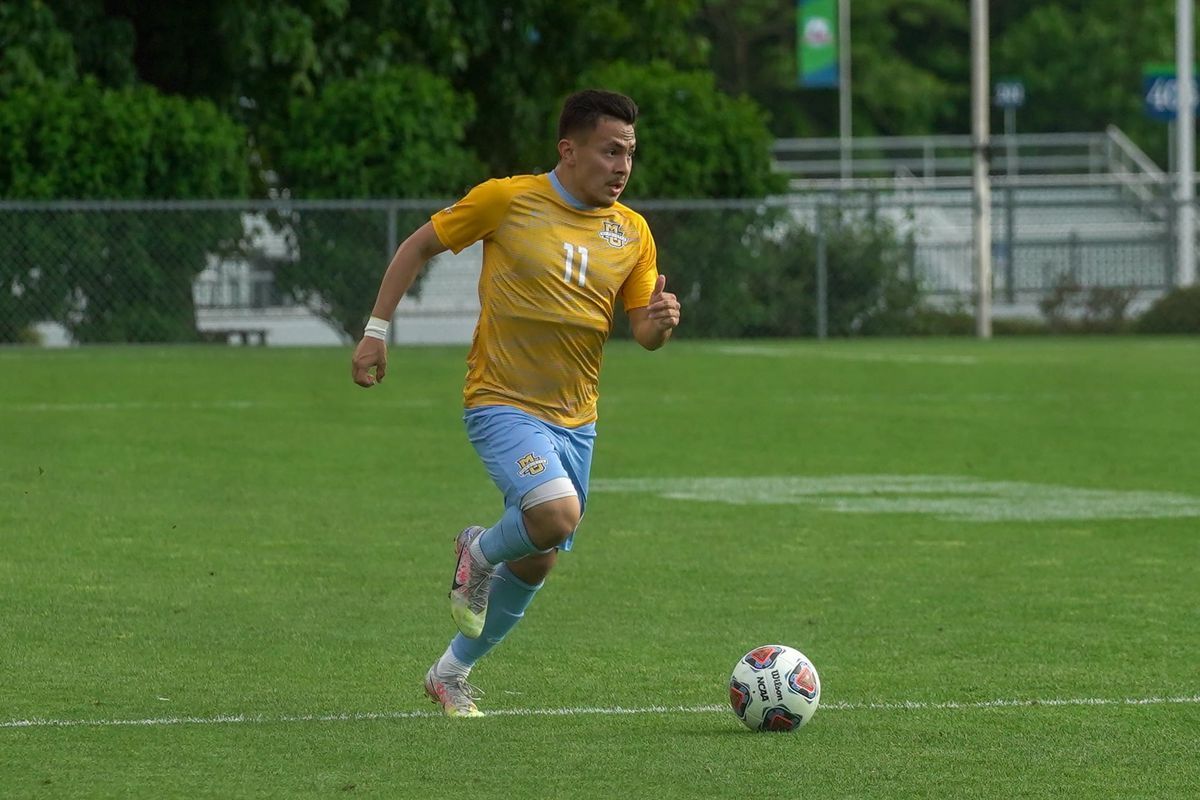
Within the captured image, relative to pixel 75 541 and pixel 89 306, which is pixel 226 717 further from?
pixel 89 306

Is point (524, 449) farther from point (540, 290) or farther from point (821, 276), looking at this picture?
point (821, 276)

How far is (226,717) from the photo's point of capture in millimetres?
6797

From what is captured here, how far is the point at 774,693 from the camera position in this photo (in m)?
6.62

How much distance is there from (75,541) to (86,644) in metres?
2.97

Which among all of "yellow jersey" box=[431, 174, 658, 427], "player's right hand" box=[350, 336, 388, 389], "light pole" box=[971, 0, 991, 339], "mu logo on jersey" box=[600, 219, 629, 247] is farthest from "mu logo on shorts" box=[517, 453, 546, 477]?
"light pole" box=[971, 0, 991, 339]

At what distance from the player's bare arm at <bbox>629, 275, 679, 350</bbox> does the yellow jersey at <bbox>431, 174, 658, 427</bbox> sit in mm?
126

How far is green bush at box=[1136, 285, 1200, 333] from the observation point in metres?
32.7

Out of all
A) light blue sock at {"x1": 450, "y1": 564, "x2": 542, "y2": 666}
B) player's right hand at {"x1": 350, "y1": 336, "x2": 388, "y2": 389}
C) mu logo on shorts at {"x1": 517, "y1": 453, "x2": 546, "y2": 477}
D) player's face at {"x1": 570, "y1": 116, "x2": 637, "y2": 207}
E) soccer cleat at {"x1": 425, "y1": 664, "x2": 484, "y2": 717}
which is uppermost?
player's face at {"x1": 570, "y1": 116, "x2": 637, "y2": 207}

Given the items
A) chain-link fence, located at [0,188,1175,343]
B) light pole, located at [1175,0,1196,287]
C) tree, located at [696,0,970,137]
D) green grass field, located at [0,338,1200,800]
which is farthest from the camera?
tree, located at [696,0,970,137]

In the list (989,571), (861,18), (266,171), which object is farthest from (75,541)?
(861,18)

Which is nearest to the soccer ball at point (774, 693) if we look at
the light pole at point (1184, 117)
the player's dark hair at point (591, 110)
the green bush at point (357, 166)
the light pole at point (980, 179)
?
the player's dark hair at point (591, 110)

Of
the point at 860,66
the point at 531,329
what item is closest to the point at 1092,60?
the point at 860,66

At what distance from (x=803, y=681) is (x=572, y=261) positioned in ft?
4.79

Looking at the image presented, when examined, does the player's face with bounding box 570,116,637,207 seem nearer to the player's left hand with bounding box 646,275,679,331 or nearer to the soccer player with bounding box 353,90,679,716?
the soccer player with bounding box 353,90,679,716
